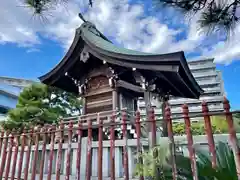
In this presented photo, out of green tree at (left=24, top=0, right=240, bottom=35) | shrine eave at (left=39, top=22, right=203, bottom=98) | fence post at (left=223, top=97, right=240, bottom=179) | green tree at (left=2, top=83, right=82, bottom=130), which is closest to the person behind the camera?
fence post at (left=223, top=97, right=240, bottom=179)

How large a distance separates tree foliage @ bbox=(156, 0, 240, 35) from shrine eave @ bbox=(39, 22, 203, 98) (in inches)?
107

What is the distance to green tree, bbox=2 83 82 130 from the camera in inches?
353

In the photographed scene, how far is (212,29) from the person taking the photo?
8.96ft

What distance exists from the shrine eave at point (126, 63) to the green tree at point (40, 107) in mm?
1562

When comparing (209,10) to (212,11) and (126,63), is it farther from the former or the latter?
(126,63)

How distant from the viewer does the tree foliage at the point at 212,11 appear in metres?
2.59

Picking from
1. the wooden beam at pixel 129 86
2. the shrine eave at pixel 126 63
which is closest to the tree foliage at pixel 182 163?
the shrine eave at pixel 126 63

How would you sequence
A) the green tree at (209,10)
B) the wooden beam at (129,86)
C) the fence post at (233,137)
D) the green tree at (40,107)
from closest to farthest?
the fence post at (233,137), the green tree at (209,10), the wooden beam at (129,86), the green tree at (40,107)

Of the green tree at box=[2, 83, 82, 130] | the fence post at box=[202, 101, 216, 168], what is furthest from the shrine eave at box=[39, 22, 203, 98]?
the fence post at box=[202, 101, 216, 168]

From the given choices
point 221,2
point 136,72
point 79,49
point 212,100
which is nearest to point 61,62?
point 79,49

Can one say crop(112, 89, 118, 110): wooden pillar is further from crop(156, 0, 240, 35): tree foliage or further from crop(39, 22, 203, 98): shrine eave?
crop(156, 0, 240, 35): tree foliage

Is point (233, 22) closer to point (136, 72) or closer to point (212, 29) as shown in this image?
point (212, 29)

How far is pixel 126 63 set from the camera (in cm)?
620

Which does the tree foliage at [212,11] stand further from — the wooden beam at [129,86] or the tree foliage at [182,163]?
the wooden beam at [129,86]
